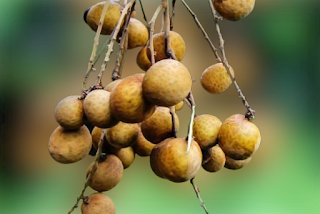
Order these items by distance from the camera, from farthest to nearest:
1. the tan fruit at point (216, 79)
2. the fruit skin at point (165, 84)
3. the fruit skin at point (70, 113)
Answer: the tan fruit at point (216, 79) → the fruit skin at point (70, 113) → the fruit skin at point (165, 84)

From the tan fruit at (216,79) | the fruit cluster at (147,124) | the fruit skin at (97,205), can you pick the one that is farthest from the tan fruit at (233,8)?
the fruit skin at (97,205)

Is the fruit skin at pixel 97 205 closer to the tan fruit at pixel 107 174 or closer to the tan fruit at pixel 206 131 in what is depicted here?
the tan fruit at pixel 107 174

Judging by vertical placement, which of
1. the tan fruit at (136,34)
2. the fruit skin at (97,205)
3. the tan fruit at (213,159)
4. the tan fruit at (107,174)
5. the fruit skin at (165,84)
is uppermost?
the tan fruit at (136,34)

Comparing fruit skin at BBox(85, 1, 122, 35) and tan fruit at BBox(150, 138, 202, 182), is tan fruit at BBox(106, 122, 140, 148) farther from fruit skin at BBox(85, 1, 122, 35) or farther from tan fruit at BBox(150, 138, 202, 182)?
fruit skin at BBox(85, 1, 122, 35)

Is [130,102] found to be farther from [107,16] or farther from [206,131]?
[107,16]

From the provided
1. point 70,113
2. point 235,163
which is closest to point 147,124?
point 70,113

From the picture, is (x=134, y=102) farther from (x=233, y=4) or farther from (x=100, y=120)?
(x=233, y=4)

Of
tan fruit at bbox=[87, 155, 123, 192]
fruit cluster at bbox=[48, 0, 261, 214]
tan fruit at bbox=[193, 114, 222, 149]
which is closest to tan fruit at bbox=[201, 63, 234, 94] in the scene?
fruit cluster at bbox=[48, 0, 261, 214]
